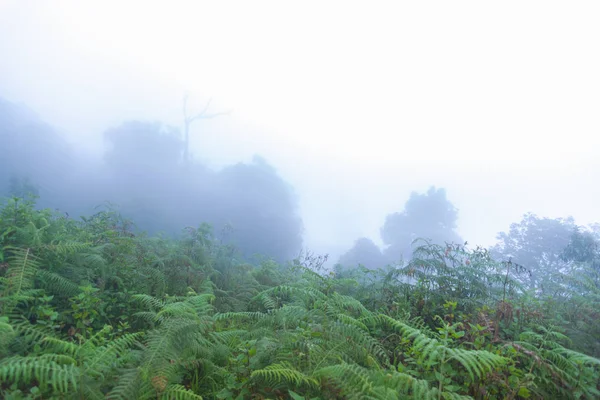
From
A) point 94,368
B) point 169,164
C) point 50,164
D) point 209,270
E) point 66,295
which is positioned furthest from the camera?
point 169,164

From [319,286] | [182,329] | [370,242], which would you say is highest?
[182,329]

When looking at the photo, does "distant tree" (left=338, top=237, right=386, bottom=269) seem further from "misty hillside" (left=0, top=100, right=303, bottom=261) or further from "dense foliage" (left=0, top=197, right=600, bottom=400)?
"dense foliage" (left=0, top=197, right=600, bottom=400)

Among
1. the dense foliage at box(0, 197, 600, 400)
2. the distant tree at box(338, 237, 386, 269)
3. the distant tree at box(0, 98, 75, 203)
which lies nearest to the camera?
the dense foliage at box(0, 197, 600, 400)

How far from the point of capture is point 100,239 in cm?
491

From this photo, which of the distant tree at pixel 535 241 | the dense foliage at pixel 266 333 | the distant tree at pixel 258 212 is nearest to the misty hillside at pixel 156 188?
the distant tree at pixel 258 212

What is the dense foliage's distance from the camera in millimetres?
1895

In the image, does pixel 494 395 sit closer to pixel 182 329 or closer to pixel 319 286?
pixel 182 329

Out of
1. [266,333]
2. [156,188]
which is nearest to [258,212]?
[156,188]

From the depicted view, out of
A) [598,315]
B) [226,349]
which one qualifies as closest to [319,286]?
[226,349]

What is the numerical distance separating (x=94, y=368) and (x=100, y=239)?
369 cm

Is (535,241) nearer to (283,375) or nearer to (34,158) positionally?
(283,375)

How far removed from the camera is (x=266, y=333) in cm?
294

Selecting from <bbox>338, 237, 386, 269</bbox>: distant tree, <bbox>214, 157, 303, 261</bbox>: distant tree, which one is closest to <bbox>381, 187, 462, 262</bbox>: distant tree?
<bbox>338, 237, 386, 269</bbox>: distant tree

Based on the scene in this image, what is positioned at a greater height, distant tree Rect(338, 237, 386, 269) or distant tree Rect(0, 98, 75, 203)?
distant tree Rect(0, 98, 75, 203)
